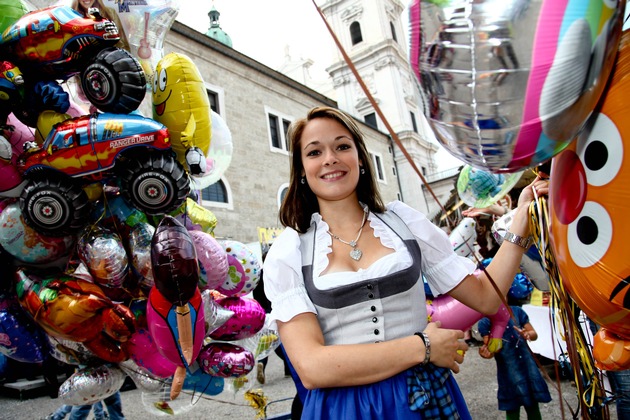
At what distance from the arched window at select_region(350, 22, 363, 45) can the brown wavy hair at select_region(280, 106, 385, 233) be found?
30241 millimetres

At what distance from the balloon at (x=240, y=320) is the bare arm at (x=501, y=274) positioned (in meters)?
1.50

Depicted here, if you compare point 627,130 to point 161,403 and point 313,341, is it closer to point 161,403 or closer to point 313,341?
point 313,341

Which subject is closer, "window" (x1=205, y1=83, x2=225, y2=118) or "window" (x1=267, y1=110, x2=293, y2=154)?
"window" (x1=205, y1=83, x2=225, y2=118)

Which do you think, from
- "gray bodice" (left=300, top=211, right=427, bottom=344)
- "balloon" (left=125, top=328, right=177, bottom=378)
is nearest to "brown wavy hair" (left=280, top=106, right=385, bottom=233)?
"gray bodice" (left=300, top=211, right=427, bottom=344)

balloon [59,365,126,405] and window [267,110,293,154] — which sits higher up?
window [267,110,293,154]

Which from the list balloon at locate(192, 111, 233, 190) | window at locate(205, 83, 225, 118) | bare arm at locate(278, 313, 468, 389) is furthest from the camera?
window at locate(205, 83, 225, 118)

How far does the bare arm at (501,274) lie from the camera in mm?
1330

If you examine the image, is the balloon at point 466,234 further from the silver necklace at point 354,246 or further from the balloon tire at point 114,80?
the balloon tire at point 114,80

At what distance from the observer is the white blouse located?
3.88ft

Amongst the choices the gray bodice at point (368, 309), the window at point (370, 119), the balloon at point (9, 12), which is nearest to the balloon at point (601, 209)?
the gray bodice at point (368, 309)

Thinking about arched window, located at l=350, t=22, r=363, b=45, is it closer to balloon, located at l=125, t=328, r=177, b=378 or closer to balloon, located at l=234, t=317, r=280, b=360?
balloon, located at l=234, t=317, r=280, b=360

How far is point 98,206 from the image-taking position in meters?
2.05

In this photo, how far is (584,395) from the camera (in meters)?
1.15

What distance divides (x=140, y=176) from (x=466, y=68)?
1555 millimetres
